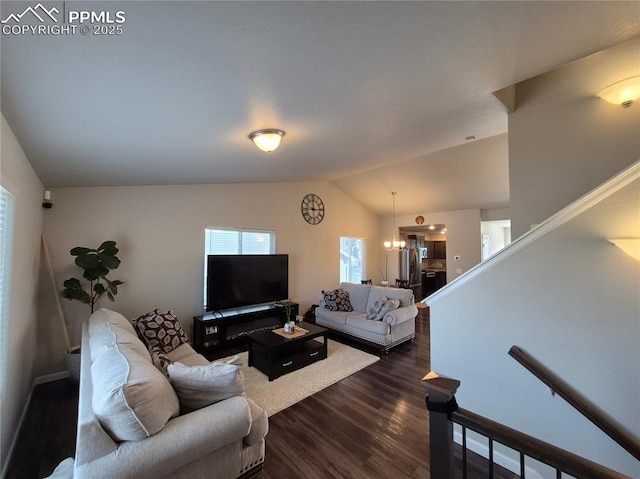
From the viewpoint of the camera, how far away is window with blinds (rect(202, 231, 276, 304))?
4582 millimetres

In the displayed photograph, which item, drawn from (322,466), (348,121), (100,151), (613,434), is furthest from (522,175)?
(100,151)

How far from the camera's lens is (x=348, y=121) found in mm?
2471

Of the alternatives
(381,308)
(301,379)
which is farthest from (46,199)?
(381,308)

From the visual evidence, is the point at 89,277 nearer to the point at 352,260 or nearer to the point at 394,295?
the point at 394,295

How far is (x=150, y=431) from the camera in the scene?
138 cm

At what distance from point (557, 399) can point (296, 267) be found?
178 inches

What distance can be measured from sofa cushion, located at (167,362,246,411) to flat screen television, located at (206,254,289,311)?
104 inches

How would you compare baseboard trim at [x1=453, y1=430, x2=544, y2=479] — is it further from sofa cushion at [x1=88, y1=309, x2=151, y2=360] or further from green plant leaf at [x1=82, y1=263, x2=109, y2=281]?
green plant leaf at [x1=82, y1=263, x2=109, y2=281]

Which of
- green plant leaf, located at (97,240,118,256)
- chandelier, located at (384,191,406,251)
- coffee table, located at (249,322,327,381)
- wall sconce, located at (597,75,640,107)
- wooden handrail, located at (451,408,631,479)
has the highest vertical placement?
wall sconce, located at (597,75,640,107)

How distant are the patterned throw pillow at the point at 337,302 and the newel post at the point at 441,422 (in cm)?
385

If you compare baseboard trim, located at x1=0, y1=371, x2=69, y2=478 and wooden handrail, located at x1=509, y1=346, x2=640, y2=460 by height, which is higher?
wooden handrail, located at x1=509, y1=346, x2=640, y2=460

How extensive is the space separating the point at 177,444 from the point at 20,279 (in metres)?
2.23


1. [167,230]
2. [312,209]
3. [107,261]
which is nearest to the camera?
[107,261]
